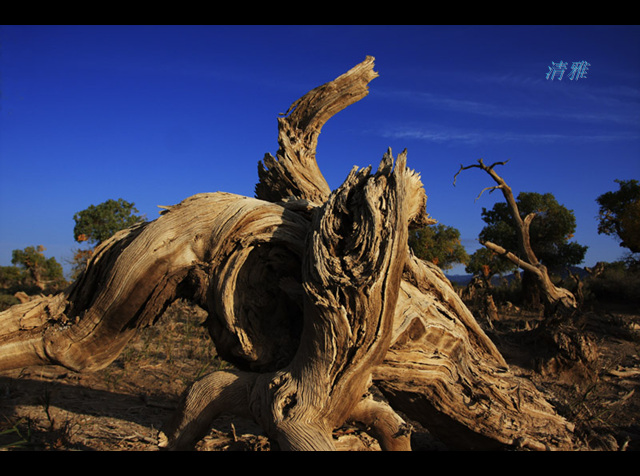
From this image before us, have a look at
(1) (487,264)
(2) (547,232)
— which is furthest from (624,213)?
(1) (487,264)

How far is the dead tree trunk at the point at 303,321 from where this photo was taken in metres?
3.50

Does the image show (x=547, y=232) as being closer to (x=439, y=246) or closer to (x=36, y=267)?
(x=439, y=246)

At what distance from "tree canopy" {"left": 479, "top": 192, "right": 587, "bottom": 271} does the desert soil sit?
7.09 metres

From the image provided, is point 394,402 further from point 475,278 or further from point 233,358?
point 475,278

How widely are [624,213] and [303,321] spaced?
13552 mm

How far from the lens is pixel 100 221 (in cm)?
1728

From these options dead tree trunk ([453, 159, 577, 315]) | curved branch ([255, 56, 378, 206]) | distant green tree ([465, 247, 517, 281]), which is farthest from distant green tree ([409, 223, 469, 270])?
curved branch ([255, 56, 378, 206])

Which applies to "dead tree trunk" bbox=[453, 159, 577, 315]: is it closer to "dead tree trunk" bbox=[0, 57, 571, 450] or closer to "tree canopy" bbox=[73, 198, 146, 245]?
"dead tree trunk" bbox=[0, 57, 571, 450]

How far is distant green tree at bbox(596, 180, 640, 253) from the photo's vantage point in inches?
527

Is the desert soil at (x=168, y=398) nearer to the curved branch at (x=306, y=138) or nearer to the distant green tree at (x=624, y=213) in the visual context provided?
the curved branch at (x=306, y=138)

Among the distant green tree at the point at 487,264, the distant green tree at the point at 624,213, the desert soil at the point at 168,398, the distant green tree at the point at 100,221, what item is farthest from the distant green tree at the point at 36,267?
the distant green tree at the point at 624,213

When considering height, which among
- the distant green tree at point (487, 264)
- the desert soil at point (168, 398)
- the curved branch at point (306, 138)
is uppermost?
the distant green tree at point (487, 264)

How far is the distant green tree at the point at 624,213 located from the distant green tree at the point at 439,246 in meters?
5.01

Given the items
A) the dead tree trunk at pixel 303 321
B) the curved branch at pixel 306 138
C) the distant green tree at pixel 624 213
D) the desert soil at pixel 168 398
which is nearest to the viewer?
the dead tree trunk at pixel 303 321
